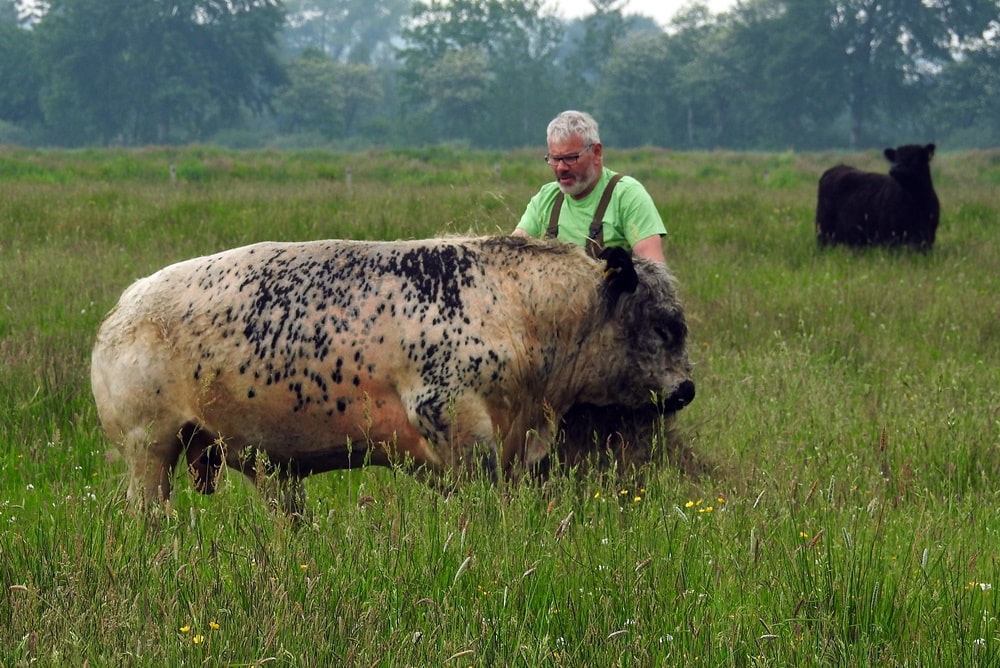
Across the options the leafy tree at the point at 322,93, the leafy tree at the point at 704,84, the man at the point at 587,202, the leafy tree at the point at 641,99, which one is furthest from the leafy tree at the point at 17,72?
the man at the point at 587,202

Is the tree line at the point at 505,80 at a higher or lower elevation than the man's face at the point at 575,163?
higher

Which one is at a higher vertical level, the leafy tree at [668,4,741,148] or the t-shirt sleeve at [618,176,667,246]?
the leafy tree at [668,4,741,148]

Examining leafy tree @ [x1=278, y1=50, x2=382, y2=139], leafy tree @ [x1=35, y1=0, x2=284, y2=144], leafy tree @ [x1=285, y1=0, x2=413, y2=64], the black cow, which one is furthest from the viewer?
leafy tree @ [x1=285, y1=0, x2=413, y2=64]

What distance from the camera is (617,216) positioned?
5.64 metres

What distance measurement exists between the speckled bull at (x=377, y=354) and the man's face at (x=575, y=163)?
0.68 m

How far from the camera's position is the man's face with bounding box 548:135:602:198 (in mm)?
5496

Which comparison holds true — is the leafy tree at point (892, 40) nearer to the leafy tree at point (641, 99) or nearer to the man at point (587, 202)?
the leafy tree at point (641, 99)

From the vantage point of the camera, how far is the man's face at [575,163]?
5.50 metres

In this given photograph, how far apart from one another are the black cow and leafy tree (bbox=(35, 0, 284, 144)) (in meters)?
63.0

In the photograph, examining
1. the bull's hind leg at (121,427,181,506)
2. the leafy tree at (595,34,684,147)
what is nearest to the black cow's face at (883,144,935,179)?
the bull's hind leg at (121,427,181,506)

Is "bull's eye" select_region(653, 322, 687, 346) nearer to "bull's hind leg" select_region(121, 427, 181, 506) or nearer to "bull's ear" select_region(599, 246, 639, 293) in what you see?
"bull's ear" select_region(599, 246, 639, 293)

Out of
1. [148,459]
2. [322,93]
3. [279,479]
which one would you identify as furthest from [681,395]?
[322,93]

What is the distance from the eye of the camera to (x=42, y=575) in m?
3.46

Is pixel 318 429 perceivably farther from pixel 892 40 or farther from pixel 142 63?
pixel 892 40
